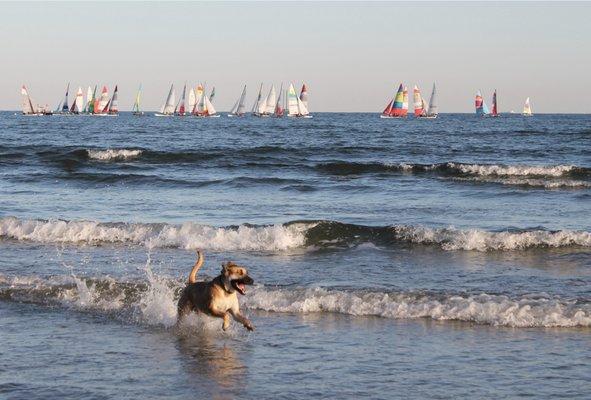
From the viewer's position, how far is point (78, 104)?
132m

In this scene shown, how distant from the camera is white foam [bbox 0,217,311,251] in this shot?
16.1 m

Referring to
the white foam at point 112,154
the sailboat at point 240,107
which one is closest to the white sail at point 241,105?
the sailboat at point 240,107

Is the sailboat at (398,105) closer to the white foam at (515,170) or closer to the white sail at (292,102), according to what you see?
the white sail at (292,102)

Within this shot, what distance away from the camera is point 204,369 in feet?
27.2

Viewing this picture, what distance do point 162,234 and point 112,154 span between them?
2446 cm

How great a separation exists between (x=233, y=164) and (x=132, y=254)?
2113 centimetres

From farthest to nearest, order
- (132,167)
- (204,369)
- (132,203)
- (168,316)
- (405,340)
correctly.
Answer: (132,167) → (132,203) → (168,316) → (405,340) → (204,369)

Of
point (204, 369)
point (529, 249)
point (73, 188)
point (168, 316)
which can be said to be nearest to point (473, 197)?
point (529, 249)

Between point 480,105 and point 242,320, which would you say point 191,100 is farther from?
point 242,320

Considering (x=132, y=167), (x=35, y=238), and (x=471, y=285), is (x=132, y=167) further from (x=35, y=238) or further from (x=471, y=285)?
(x=471, y=285)

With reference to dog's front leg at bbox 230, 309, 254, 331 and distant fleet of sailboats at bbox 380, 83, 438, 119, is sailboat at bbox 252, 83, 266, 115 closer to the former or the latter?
distant fleet of sailboats at bbox 380, 83, 438, 119

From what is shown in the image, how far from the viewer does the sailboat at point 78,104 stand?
5221 inches

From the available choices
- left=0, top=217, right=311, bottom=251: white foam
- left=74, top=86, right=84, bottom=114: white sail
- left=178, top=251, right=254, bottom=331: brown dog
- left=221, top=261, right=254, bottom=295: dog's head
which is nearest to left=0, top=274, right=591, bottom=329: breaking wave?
left=178, top=251, right=254, bottom=331: brown dog

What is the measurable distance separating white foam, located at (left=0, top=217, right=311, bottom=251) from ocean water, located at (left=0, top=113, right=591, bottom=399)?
1.9 inches
